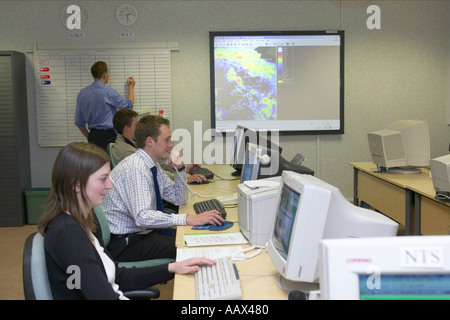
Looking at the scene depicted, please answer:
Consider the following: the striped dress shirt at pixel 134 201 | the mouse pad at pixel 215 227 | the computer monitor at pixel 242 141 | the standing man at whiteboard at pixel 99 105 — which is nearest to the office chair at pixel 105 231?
the striped dress shirt at pixel 134 201

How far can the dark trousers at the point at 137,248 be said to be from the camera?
104 inches

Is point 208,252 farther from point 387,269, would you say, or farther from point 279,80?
point 279,80

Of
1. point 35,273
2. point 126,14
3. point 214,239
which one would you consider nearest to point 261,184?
point 214,239

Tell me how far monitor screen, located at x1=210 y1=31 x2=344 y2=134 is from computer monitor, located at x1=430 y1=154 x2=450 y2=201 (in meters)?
2.76

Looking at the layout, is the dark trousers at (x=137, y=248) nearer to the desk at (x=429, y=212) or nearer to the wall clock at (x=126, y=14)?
the desk at (x=429, y=212)

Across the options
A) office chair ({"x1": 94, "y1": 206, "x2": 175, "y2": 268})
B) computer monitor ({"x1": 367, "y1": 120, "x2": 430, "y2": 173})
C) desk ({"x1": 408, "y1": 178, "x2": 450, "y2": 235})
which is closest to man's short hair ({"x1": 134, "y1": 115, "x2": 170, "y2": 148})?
office chair ({"x1": 94, "y1": 206, "x2": 175, "y2": 268})

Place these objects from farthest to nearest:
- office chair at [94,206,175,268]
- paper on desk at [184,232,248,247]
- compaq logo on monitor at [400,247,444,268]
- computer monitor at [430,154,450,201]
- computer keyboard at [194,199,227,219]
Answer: computer monitor at [430,154,450,201]
computer keyboard at [194,199,227,219]
office chair at [94,206,175,268]
paper on desk at [184,232,248,247]
compaq logo on monitor at [400,247,444,268]

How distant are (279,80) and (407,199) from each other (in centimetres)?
253

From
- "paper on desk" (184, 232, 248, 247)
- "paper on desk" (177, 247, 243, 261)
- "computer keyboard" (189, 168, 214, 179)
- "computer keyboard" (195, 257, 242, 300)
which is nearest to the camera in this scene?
"computer keyboard" (195, 257, 242, 300)

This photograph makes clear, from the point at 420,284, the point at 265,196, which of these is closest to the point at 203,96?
the point at 265,196

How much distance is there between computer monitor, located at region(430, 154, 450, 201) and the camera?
2.89 metres

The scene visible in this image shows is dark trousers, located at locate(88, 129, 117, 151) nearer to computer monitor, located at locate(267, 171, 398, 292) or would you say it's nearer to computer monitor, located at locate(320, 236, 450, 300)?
computer monitor, located at locate(267, 171, 398, 292)

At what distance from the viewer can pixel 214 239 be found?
2.25m

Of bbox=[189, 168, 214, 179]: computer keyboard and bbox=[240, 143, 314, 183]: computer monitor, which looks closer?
bbox=[240, 143, 314, 183]: computer monitor
